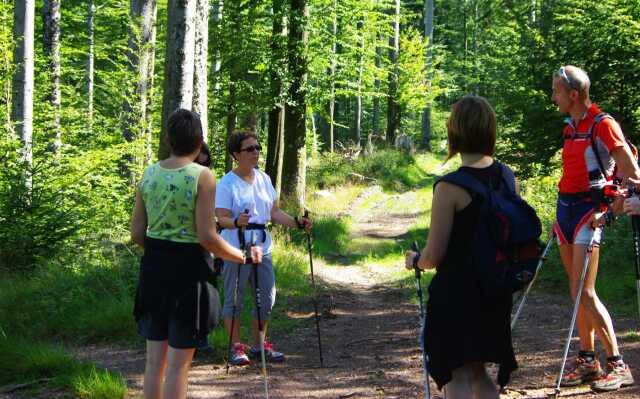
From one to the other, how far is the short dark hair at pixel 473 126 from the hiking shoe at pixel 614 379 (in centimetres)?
253

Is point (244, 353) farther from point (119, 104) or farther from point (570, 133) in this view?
point (119, 104)

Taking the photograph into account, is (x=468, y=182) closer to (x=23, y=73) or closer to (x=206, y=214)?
(x=206, y=214)

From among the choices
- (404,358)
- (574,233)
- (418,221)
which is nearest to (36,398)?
(404,358)

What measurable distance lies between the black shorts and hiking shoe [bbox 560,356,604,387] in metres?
2.91

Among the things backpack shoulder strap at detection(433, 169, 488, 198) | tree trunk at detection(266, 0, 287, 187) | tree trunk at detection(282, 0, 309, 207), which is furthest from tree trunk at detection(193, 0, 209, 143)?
backpack shoulder strap at detection(433, 169, 488, 198)

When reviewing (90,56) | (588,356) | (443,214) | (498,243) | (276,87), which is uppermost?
(90,56)

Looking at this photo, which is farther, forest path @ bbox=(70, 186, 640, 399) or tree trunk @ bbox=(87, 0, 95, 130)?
tree trunk @ bbox=(87, 0, 95, 130)

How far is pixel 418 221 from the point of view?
1736cm

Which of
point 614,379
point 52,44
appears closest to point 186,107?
point 614,379

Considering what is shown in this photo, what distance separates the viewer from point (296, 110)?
15328 millimetres

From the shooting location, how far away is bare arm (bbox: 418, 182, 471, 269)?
3.24 m

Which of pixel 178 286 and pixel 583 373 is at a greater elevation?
pixel 178 286

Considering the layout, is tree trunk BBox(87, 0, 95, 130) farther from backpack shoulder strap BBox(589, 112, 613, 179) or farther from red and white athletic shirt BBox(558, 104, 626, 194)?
backpack shoulder strap BBox(589, 112, 613, 179)

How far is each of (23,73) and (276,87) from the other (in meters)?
5.03
